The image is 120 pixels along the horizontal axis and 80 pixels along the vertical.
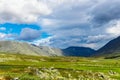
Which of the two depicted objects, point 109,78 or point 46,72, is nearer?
point 46,72

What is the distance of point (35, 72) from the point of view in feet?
293

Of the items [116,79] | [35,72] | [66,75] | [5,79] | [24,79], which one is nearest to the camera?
[24,79]

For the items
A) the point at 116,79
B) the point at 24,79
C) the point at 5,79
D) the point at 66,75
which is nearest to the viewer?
the point at 24,79

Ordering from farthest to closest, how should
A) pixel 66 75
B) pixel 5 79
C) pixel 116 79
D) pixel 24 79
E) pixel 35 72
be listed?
pixel 116 79 < pixel 66 75 < pixel 35 72 < pixel 5 79 < pixel 24 79

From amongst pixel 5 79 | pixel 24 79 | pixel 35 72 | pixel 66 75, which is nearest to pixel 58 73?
pixel 66 75

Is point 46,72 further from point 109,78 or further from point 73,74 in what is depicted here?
point 109,78

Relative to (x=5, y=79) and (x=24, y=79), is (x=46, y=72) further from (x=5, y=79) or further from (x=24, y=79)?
(x=24, y=79)

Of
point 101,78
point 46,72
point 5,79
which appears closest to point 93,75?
point 101,78

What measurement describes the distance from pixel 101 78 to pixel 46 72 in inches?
756

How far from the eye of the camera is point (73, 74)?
97812 millimetres

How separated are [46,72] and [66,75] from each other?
6.63m

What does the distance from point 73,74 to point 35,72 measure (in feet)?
47.8

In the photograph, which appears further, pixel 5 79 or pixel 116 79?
pixel 116 79

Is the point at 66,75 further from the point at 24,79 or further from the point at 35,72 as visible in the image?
the point at 24,79
